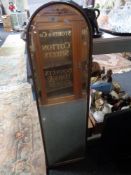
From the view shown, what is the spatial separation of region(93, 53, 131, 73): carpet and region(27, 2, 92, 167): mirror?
4.16 feet

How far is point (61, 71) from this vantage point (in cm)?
106

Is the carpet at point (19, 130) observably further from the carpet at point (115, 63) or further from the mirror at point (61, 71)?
the carpet at point (115, 63)

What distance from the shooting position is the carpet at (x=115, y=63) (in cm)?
238

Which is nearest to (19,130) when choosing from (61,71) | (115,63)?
(61,71)

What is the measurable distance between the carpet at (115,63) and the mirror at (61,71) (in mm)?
1267

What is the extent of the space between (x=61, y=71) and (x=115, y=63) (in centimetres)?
168

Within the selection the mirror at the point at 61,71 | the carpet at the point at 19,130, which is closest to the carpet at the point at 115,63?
the carpet at the point at 19,130

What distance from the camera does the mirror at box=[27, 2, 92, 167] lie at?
2.89 ft

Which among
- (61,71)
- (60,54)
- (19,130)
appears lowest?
(19,130)

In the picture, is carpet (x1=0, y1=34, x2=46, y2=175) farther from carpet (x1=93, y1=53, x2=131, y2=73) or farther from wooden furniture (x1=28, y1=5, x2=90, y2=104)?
carpet (x1=93, y1=53, x2=131, y2=73)

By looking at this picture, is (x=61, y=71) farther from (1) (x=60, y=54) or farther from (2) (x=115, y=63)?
(2) (x=115, y=63)

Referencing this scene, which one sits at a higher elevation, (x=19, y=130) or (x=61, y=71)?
(x=61, y=71)

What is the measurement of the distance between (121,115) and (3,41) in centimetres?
502

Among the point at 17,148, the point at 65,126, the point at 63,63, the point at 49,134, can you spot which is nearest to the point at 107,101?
the point at 65,126
